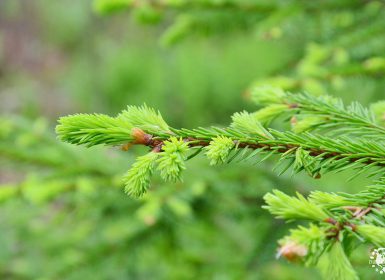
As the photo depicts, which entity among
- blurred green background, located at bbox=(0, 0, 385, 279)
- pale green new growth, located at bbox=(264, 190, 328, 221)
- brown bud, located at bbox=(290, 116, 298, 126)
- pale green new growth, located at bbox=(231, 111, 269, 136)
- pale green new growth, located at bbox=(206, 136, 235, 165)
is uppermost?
blurred green background, located at bbox=(0, 0, 385, 279)

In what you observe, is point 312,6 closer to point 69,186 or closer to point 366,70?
point 366,70

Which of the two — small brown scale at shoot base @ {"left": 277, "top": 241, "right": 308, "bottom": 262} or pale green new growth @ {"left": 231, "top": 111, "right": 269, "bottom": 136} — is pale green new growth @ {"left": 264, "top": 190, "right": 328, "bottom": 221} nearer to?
small brown scale at shoot base @ {"left": 277, "top": 241, "right": 308, "bottom": 262}

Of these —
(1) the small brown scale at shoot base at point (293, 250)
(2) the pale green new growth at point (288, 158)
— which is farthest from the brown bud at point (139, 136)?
(1) the small brown scale at shoot base at point (293, 250)

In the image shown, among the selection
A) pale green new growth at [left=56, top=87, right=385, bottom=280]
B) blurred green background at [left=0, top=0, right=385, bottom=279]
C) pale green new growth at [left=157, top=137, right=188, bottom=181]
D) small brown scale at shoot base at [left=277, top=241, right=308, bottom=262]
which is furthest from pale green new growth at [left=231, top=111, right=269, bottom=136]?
blurred green background at [left=0, top=0, right=385, bottom=279]

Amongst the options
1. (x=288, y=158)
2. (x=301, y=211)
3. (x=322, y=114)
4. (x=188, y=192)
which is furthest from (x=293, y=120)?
(x=188, y=192)

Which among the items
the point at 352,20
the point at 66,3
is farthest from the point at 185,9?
the point at 66,3

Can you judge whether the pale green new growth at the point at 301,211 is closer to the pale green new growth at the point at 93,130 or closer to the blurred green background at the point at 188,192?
the pale green new growth at the point at 93,130

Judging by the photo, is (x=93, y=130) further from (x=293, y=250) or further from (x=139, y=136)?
(x=293, y=250)
